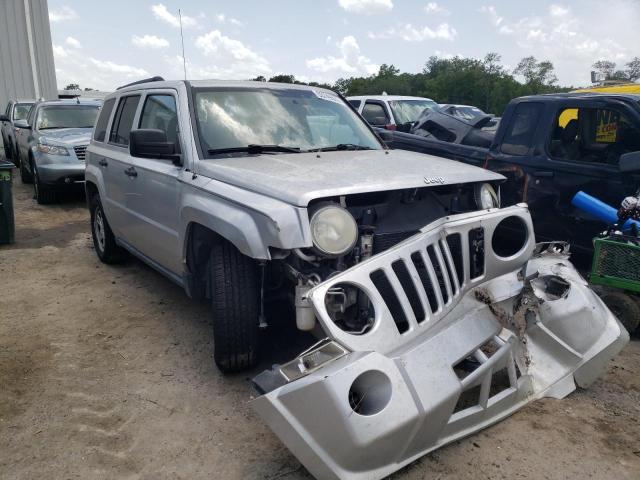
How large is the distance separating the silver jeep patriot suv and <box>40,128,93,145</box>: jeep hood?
5908 millimetres

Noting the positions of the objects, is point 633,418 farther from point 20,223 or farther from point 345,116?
point 20,223

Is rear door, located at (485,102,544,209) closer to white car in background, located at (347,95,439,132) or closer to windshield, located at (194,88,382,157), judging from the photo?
windshield, located at (194,88,382,157)

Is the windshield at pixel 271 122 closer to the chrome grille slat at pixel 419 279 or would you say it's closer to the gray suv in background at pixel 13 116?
the chrome grille slat at pixel 419 279

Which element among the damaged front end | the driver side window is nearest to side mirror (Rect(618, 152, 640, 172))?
the driver side window

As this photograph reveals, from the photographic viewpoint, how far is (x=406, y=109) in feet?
32.3

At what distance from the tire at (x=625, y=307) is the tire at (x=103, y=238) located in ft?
14.8

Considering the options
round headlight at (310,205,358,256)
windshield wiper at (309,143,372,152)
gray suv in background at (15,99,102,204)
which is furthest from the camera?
gray suv in background at (15,99,102,204)

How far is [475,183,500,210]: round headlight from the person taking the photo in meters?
3.36

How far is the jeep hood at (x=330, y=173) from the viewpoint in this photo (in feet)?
9.09

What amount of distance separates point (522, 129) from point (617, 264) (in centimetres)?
170

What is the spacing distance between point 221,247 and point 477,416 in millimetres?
1623

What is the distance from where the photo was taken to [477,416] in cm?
256

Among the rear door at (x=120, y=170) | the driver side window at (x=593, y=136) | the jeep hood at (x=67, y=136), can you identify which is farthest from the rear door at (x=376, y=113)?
the rear door at (x=120, y=170)

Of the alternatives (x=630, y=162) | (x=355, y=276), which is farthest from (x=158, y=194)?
(x=630, y=162)
